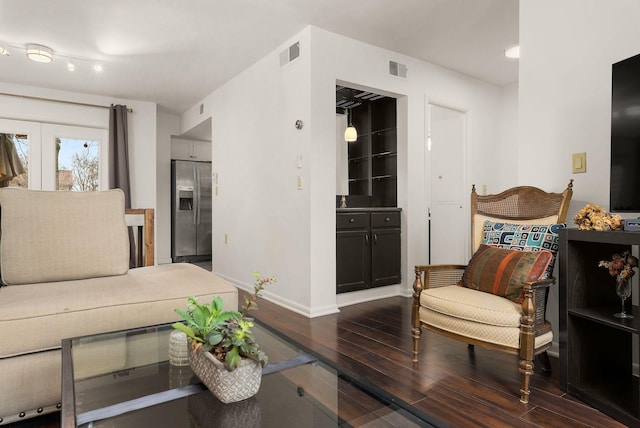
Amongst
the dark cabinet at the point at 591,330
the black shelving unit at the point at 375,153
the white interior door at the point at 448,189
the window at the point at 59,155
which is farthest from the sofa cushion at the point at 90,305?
the window at the point at 59,155

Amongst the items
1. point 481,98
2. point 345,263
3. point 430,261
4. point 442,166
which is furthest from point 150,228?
point 481,98

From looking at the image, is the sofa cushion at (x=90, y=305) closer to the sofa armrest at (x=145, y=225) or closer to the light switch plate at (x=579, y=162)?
the sofa armrest at (x=145, y=225)

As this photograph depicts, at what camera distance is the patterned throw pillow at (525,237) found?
2.18 meters

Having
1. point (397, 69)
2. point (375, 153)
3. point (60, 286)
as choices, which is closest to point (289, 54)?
point (397, 69)

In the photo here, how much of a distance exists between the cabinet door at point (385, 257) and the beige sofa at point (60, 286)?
2055mm

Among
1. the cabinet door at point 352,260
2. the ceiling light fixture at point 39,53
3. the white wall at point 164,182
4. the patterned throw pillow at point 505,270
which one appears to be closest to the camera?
the patterned throw pillow at point 505,270

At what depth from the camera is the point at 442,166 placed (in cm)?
502

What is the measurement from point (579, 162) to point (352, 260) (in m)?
2.14

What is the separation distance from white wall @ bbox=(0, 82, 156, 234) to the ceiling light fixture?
60.8 inches

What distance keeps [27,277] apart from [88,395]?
138cm

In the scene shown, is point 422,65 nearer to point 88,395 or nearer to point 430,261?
point 430,261

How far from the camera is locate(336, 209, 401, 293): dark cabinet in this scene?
385cm

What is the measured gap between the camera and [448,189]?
4.96 metres

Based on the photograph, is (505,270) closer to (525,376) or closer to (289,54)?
(525,376)
